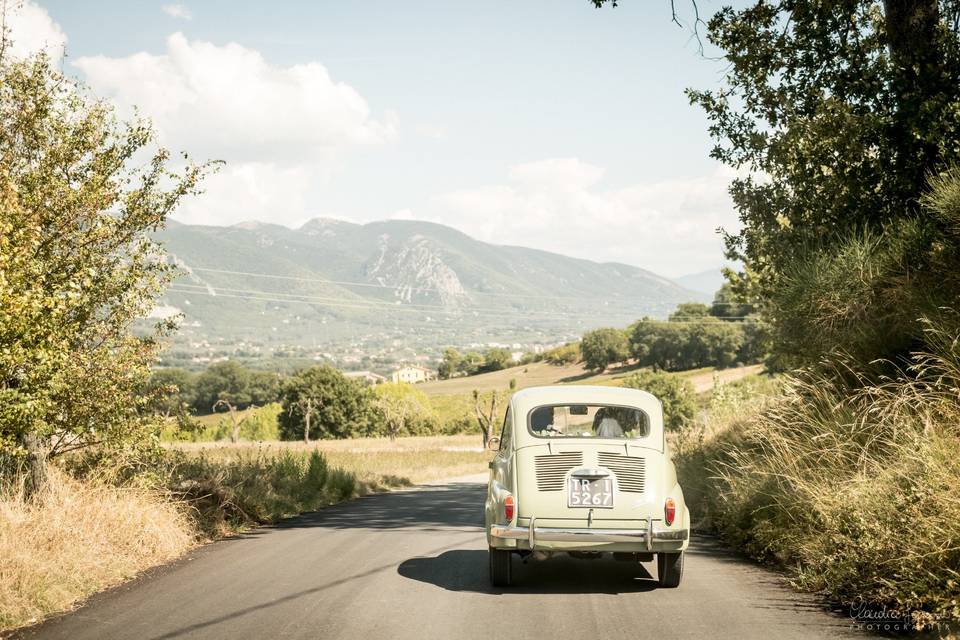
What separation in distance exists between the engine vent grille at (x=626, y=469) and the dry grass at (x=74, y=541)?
5.12 metres

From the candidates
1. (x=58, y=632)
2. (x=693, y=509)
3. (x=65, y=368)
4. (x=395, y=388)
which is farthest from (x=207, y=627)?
(x=395, y=388)

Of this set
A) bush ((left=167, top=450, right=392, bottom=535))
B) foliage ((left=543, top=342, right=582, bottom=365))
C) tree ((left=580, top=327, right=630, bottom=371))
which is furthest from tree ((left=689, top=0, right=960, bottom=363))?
foliage ((left=543, top=342, right=582, bottom=365))

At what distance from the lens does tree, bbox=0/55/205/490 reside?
442 inches

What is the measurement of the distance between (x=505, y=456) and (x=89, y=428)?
228 inches

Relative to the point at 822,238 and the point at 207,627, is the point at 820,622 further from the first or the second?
the point at 822,238

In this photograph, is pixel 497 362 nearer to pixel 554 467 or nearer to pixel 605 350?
pixel 605 350

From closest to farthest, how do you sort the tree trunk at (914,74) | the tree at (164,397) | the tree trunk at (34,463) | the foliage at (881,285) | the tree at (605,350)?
the tree trunk at (34,463)
the foliage at (881,285)
the tree at (164,397)
the tree trunk at (914,74)
the tree at (605,350)

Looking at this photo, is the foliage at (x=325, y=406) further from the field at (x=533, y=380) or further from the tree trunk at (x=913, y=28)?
the tree trunk at (x=913, y=28)

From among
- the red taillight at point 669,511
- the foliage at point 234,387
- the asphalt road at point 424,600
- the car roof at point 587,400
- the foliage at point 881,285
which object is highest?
the foliage at point 234,387

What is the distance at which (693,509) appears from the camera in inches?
581

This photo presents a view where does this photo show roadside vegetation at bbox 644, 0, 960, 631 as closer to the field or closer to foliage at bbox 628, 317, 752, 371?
the field

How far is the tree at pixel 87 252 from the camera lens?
1122 centimetres

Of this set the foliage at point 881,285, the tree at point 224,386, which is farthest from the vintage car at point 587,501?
the tree at point 224,386

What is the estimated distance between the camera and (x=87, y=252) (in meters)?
11.8
